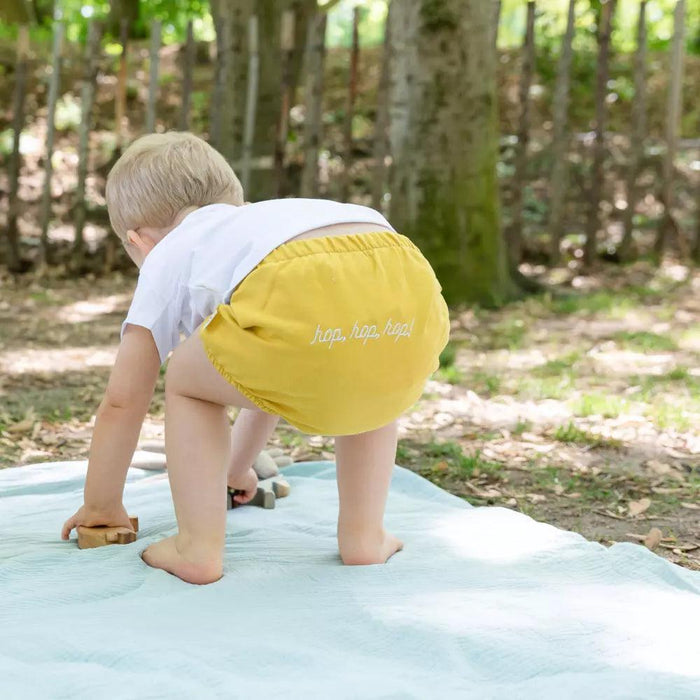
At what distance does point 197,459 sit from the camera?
2076 millimetres

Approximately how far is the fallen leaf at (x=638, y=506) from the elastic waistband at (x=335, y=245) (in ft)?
4.35

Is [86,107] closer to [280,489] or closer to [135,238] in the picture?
[280,489]

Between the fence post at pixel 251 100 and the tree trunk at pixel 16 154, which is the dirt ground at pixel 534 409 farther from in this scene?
the fence post at pixel 251 100

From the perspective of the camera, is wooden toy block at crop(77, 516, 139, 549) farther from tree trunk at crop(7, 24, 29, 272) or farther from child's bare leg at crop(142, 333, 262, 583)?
tree trunk at crop(7, 24, 29, 272)

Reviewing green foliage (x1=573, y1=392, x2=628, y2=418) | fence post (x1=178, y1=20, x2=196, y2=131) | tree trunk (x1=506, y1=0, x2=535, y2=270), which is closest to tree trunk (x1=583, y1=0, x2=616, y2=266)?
tree trunk (x1=506, y1=0, x2=535, y2=270)

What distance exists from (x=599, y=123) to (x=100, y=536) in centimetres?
684

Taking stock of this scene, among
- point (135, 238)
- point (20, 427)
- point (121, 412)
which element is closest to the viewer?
point (121, 412)

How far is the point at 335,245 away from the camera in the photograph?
207cm

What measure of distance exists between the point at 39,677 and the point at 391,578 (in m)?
0.79

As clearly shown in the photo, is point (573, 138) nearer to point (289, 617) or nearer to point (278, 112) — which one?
point (278, 112)

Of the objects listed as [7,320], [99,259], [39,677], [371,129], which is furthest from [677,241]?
[39,677]

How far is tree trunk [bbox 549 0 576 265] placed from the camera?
812cm

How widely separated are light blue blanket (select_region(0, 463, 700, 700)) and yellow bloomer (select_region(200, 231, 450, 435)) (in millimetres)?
376

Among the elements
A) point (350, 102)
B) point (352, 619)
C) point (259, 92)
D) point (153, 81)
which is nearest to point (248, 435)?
point (352, 619)
